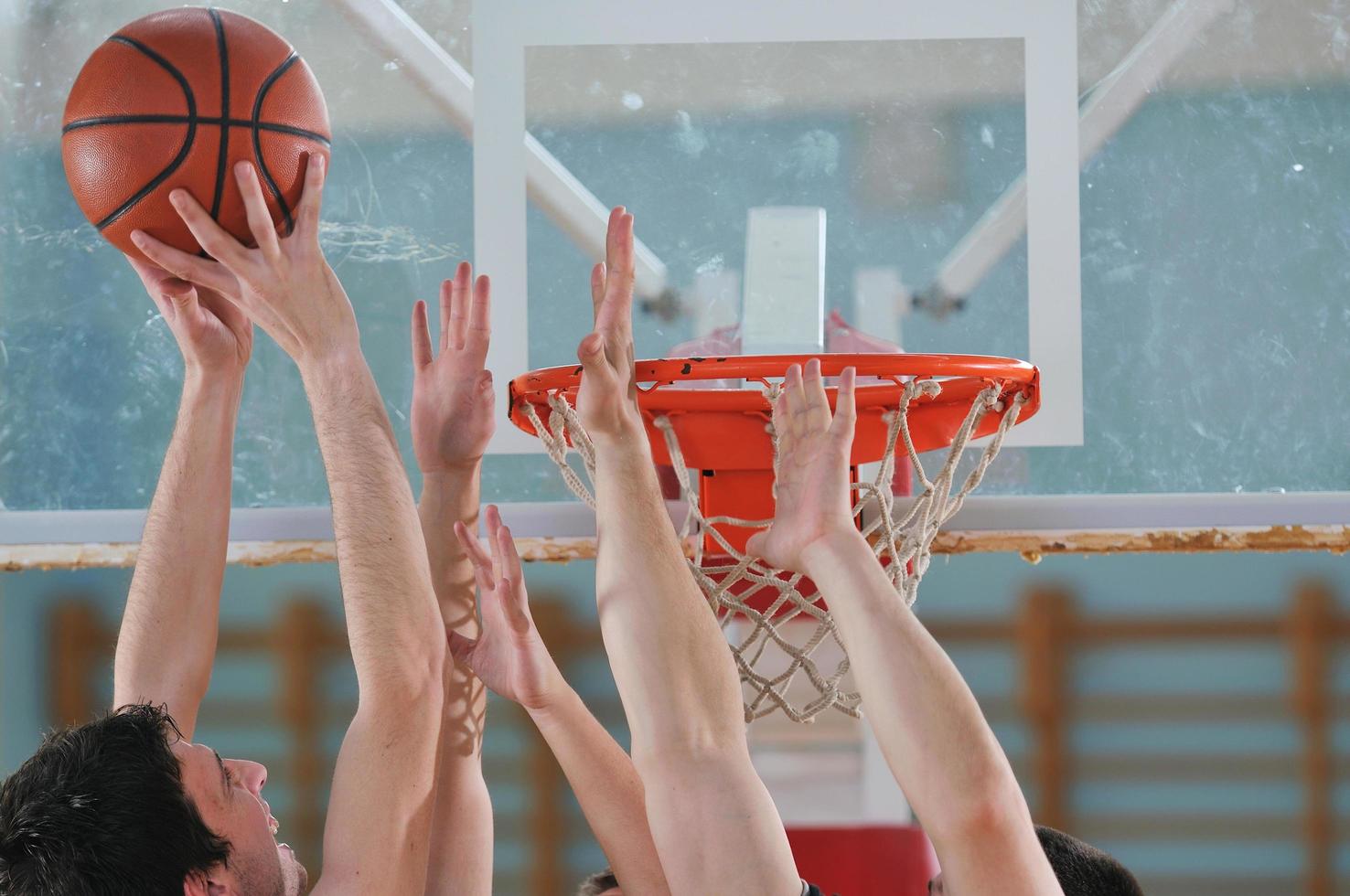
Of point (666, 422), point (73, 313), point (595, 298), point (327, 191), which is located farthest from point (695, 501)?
point (73, 313)

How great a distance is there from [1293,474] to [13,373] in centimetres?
256

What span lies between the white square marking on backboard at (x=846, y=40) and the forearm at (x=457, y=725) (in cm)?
29

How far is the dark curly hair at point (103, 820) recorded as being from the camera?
4.28ft

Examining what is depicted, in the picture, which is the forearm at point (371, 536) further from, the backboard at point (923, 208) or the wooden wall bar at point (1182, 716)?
the wooden wall bar at point (1182, 716)

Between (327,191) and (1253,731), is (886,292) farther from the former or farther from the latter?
(1253,731)

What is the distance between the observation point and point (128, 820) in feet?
4.40

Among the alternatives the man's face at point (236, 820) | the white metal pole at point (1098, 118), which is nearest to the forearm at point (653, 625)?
the man's face at point (236, 820)

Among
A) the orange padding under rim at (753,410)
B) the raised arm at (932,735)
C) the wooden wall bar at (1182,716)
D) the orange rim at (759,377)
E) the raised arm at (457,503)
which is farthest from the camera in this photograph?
the wooden wall bar at (1182,716)

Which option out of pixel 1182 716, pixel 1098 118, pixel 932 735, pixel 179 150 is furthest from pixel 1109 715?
pixel 179 150

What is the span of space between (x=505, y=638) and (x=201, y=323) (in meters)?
0.64

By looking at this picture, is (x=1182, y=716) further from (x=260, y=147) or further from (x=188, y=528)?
(x=260, y=147)

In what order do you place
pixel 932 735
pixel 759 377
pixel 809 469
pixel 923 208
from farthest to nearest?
1. pixel 923 208
2. pixel 759 377
3. pixel 809 469
4. pixel 932 735

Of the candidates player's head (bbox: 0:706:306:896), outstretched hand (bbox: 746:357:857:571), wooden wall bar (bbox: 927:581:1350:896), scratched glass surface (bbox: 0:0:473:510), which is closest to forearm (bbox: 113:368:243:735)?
player's head (bbox: 0:706:306:896)

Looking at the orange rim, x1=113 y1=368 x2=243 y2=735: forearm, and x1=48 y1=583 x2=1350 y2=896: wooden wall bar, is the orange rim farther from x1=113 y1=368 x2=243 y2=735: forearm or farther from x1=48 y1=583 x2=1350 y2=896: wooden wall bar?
x1=48 y1=583 x2=1350 y2=896: wooden wall bar
